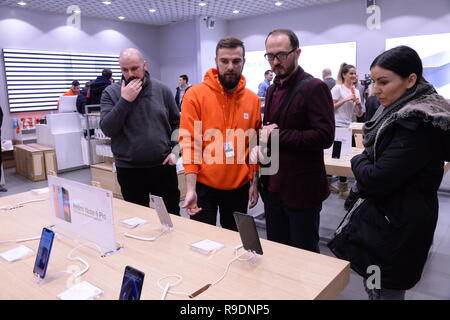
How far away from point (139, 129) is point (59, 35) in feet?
24.5

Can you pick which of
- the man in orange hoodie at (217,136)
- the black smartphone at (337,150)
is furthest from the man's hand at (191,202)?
the black smartphone at (337,150)

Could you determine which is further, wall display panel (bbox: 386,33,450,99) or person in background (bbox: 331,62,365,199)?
wall display panel (bbox: 386,33,450,99)

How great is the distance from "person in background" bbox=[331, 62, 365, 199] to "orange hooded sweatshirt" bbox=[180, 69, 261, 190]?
287 cm

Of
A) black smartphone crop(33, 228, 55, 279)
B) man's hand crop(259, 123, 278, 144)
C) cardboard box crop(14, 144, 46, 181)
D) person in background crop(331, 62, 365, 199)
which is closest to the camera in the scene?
black smartphone crop(33, 228, 55, 279)

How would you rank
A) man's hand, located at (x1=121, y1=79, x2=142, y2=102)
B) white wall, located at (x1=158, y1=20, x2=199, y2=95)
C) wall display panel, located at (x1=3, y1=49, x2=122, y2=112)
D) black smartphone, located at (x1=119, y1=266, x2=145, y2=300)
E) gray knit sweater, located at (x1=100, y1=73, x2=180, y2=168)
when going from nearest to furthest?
black smartphone, located at (x1=119, y1=266, x2=145, y2=300) → man's hand, located at (x1=121, y1=79, x2=142, y2=102) → gray knit sweater, located at (x1=100, y1=73, x2=180, y2=168) → wall display panel, located at (x1=3, y1=49, x2=122, y2=112) → white wall, located at (x1=158, y1=20, x2=199, y2=95)

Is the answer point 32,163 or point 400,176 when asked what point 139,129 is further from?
point 32,163

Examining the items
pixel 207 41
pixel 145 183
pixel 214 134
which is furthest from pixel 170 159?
pixel 207 41

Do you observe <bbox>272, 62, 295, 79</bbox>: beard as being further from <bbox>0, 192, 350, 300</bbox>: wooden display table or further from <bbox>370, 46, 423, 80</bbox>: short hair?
<bbox>0, 192, 350, 300</bbox>: wooden display table

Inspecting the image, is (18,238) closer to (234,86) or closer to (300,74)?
(234,86)

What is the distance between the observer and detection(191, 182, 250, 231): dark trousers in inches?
75.7

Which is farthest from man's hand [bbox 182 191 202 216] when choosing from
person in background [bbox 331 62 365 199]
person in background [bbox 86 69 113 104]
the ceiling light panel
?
the ceiling light panel

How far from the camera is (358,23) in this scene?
28.0 ft

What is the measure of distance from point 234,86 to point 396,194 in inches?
37.0


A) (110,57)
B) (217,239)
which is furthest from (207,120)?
(110,57)
